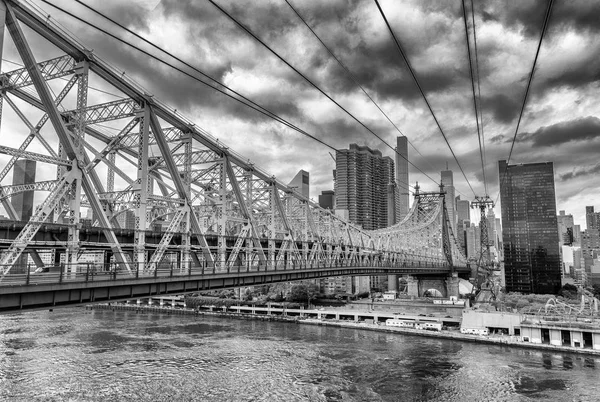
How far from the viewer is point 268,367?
44.3m

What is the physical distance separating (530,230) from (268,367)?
488 ft

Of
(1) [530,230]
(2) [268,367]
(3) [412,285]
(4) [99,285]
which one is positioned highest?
(1) [530,230]

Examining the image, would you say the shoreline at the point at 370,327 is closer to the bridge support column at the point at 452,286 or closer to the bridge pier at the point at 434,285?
the bridge pier at the point at 434,285

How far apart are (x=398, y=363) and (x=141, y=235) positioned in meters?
34.6

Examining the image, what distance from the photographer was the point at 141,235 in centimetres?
2442

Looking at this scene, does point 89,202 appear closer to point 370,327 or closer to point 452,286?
point 370,327

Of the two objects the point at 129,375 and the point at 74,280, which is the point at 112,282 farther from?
the point at 129,375

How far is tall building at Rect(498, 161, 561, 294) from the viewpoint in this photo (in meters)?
148

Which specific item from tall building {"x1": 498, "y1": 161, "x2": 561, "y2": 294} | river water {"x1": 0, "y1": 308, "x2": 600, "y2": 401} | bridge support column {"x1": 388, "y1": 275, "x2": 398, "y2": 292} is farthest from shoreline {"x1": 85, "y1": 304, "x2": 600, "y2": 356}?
tall building {"x1": 498, "y1": 161, "x2": 561, "y2": 294}

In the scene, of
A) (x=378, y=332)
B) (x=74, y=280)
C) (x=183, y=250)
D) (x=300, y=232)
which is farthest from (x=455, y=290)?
(x=74, y=280)

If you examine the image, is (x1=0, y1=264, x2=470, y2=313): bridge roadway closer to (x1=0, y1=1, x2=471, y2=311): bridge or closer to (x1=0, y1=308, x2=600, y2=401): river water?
(x1=0, y1=1, x2=471, y2=311): bridge

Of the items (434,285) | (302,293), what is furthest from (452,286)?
(302,293)

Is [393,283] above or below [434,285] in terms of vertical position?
below

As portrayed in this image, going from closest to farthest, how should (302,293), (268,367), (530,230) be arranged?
1. (268,367)
2. (302,293)
3. (530,230)
